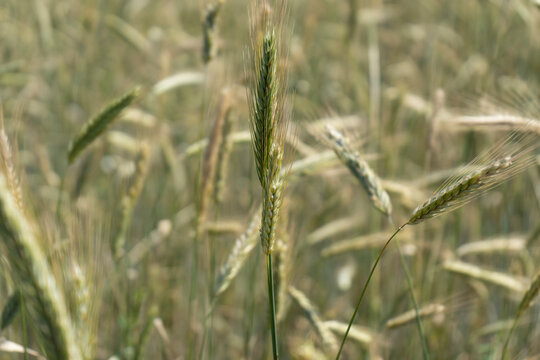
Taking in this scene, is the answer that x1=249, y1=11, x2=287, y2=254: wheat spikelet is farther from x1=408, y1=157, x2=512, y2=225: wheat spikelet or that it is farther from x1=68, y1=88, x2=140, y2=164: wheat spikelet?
x1=68, y1=88, x2=140, y2=164: wheat spikelet

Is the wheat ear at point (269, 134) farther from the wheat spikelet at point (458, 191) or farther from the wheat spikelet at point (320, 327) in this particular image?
the wheat spikelet at point (320, 327)

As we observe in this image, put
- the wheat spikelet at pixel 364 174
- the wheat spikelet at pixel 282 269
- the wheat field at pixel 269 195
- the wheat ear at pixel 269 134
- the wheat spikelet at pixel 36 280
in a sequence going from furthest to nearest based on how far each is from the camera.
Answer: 1. the wheat spikelet at pixel 282 269
2. the wheat spikelet at pixel 364 174
3. the wheat field at pixel 269 195
4. the wheat ear at pixel 269 134
5. the wheat spikelet at pixel 36 280

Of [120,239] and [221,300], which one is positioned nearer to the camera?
[120,239]

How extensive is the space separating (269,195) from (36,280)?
413mm

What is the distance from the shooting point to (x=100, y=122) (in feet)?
4.55

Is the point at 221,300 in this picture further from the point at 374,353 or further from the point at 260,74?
the point at 260,74

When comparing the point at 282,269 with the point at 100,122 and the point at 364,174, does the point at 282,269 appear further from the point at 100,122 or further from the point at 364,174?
the point at 100,122

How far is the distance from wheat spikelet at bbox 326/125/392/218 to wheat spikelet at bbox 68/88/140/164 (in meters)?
0.58

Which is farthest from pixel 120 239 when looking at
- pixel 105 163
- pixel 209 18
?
pixel 105 163

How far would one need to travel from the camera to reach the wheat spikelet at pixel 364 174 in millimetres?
1215

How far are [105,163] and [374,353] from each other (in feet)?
6.39

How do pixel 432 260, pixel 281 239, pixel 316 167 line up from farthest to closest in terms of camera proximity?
pixel 432 260, pixel 316 167, pixel 281 239

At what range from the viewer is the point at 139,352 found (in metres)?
1.42

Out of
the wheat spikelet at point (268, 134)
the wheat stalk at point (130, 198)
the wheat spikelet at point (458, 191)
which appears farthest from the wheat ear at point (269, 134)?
the wheat stalk at point (130, 198)
